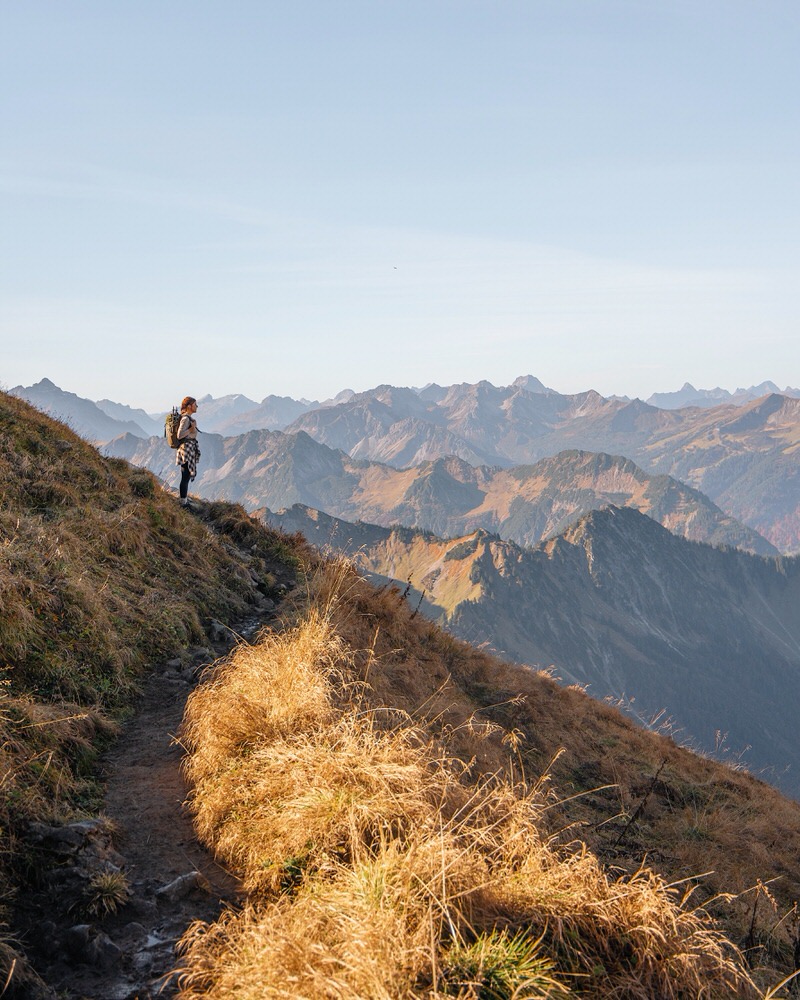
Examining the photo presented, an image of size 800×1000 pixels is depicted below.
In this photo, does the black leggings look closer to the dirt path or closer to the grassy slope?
the grassy slope

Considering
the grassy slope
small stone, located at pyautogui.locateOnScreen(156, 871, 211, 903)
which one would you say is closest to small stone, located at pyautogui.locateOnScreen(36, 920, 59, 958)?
the grassy slope

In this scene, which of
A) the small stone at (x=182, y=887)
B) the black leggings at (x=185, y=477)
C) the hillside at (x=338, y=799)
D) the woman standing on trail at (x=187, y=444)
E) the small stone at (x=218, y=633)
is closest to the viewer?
the hillside at (x=338, y=799)

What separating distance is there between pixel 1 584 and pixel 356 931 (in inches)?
269

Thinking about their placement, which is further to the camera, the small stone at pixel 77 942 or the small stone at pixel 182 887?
the small stone at pixel 182 887

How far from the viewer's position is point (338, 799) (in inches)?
218

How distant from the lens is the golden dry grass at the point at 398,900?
396 centimetres

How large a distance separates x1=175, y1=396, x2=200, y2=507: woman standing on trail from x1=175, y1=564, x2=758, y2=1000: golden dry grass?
14066 millimetres

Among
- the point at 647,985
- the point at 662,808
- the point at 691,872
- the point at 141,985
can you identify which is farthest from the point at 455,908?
the point at 662,808

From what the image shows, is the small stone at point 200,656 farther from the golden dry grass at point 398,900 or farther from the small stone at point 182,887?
the small stone at point 182,887

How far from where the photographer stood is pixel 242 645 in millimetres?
10156

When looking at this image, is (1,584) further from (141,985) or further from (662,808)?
(662,808)

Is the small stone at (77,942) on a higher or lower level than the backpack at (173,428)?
lower

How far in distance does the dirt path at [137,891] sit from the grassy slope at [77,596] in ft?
1.28

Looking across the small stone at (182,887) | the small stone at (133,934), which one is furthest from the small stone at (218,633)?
the small stone at (133,934)
